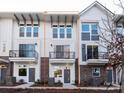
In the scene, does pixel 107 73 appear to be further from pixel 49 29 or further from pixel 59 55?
pixel 49 29

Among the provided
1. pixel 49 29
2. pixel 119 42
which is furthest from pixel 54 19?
pixel 119 42

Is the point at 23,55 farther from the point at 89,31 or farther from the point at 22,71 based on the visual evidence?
the point at 89,31

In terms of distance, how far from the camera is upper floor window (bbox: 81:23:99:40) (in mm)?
37812

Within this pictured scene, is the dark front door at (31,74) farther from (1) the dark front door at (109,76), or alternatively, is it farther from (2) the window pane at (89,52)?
(1) the dark front door at (109,76)

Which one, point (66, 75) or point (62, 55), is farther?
point (66, 75)

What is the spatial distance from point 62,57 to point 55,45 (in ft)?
7.36

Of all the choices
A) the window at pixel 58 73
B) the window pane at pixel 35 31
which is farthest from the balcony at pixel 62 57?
the window pane at pixel 35 31

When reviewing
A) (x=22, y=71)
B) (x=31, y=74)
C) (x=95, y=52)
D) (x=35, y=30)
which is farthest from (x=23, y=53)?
(x=95, y=52)

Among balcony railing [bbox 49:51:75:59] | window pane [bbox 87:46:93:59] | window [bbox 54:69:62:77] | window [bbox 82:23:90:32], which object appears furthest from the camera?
window [bbox 54:69:62:77]

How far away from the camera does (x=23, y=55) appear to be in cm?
3847

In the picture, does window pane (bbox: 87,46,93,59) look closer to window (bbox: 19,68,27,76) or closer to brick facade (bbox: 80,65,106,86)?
brick facade (bbox: 80,65,106,86)

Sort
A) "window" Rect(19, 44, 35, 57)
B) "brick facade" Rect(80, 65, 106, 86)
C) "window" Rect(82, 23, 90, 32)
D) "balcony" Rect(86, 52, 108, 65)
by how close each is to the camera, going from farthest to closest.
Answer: "window" Rect(19, 44, 35, 57), "window" Rect(82, 23, 90, 32), "brick facade" Rect(80, 65, 106, 86), "balcony" Rect(86, 52, 108, 65)

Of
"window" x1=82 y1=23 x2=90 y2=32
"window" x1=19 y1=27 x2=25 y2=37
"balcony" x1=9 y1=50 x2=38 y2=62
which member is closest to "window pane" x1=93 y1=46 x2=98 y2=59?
"window" x1=82 y1=23 x2=90 y2=32

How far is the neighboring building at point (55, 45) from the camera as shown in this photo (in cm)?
3756
